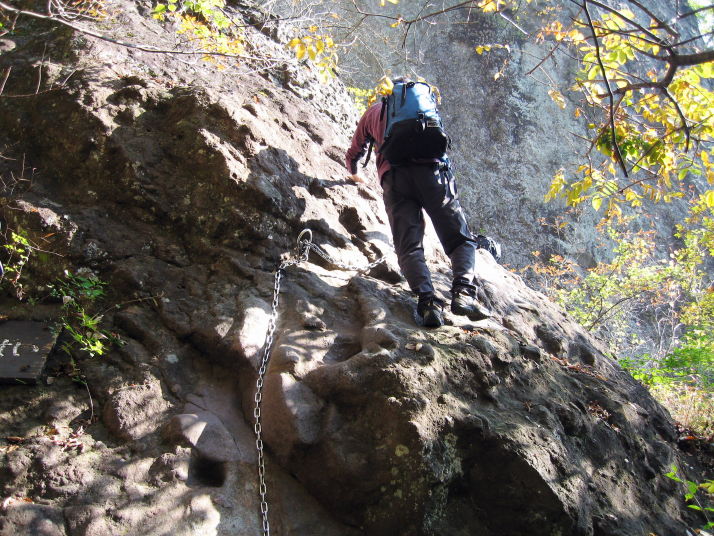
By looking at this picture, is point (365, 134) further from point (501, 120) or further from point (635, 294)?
point (501, 120)

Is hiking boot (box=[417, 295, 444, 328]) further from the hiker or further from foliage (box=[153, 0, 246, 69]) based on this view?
foliage (box=[153, 0, 246, 69])

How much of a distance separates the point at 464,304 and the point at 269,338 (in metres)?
1.54

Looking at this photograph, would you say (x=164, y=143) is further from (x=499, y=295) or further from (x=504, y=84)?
(x=504, y=84)

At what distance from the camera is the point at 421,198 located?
4301 mm

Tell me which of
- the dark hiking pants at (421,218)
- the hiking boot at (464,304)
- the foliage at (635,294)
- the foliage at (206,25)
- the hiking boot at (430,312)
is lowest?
the hiking boot at (430,312)

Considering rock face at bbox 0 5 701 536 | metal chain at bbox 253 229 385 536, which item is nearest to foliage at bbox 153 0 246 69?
rock face at bbox 0 5 701 536

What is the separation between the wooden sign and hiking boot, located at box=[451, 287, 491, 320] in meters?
2.77

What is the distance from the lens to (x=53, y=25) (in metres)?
5.15

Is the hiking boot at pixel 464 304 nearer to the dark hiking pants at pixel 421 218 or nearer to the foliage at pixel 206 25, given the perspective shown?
the dark hiking pants at pixel 421 218

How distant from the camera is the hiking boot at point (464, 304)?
402 cm

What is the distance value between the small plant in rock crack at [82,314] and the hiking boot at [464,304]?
243 cm

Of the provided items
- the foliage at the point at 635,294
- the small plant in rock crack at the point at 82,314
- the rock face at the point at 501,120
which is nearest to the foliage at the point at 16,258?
the small plant in rock crack at the point at 82,314

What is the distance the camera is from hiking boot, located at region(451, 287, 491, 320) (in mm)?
4016

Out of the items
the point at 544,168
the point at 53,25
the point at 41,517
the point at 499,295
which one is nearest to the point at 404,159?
the point at 499,295
